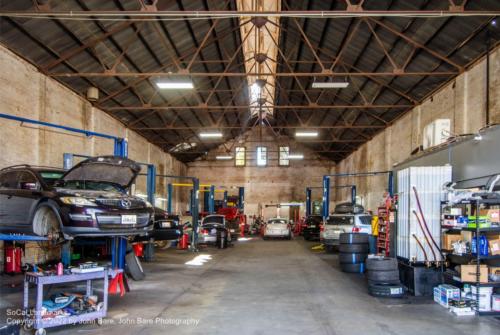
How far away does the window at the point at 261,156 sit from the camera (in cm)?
3284

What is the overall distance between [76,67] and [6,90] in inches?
110

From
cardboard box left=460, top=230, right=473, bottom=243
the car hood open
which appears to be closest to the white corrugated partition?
cardboard box left=460, top=230, right=473, bottom=243

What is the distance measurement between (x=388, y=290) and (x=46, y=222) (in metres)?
6.03

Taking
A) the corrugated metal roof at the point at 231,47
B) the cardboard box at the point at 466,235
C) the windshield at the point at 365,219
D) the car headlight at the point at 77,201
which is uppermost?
the corrugated metal roof at the point at 231,47

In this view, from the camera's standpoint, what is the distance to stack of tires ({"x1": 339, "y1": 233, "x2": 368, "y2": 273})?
10.4 metres

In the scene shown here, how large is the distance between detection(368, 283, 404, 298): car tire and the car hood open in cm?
496

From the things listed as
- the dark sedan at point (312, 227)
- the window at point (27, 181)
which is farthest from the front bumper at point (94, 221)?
the dark sedan at point (312, 227)

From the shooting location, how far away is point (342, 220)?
15.0m

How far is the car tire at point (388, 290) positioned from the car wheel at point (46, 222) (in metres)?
5.59

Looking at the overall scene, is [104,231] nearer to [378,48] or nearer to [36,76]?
[36,76]

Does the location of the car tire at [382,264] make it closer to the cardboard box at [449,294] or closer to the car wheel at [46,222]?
the cardboard box at [449,294]

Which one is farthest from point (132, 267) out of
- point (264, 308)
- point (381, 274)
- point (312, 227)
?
point (312, 227)

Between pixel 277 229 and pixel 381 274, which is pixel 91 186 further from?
pixel 277 229

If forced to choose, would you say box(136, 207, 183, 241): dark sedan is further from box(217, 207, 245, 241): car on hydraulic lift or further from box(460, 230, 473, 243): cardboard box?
box(217, 207, 245, 241): car on hydraulic lift
